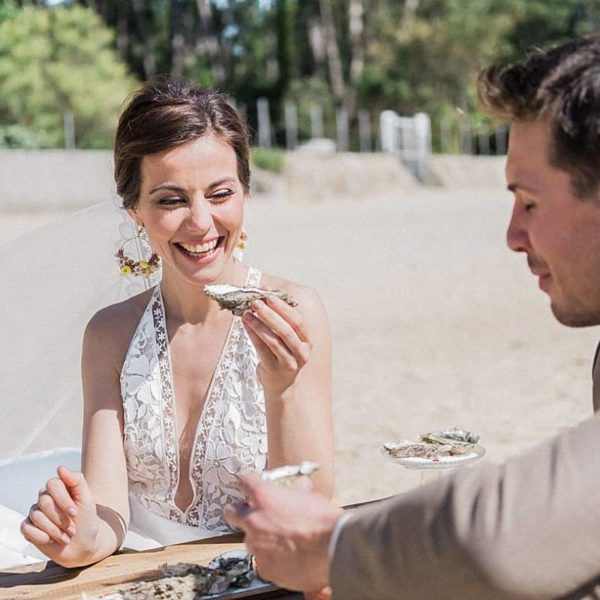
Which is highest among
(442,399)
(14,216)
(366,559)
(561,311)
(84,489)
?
(561,311)

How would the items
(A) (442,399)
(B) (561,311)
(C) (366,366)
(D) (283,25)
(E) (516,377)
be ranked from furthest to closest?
(D) (283,25), (C) (366,366), (E) (516,377), (A) (442,399), (B) (561,311)

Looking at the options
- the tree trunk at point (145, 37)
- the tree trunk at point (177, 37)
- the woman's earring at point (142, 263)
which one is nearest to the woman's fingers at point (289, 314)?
the woman's earring at point (142, 263)

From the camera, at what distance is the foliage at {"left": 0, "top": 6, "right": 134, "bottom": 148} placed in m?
35.1

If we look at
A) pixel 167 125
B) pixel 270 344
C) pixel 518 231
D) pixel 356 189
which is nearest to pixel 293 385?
pixel 270 344

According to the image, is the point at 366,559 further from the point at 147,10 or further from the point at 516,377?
the point at 147,10

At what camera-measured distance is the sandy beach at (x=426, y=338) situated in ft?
25.9

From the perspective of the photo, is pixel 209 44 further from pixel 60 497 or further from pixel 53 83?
pixel 60 497

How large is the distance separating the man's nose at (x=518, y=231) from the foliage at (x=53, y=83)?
32731mm

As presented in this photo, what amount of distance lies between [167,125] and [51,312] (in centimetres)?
173

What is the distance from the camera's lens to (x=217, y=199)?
3.20 meters

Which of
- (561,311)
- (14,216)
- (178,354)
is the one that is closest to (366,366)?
(178,354)

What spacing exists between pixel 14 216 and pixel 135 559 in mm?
24561

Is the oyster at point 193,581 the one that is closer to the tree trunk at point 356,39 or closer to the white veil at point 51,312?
the white veil at point 51,312

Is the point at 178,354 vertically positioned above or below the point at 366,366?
above
